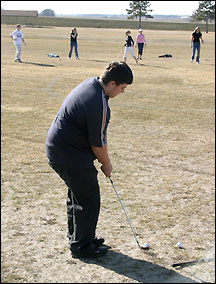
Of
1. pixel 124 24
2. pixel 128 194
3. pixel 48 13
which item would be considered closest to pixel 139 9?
pixel 124 24

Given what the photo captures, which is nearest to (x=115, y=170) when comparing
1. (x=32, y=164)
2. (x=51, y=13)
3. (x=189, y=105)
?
(x=32, y=164)

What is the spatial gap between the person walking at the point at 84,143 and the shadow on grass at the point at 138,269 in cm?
14

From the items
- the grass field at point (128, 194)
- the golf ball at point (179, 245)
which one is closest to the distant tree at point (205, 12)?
the grass field at point (128, 194)

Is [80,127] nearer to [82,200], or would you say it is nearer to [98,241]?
[82,200]

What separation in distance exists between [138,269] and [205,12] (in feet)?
83.9

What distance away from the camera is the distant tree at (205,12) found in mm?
27406

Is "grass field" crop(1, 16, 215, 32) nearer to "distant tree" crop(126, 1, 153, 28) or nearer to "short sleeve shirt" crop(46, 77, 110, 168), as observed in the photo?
"distant tree" crop(126, 1, 153, 28)

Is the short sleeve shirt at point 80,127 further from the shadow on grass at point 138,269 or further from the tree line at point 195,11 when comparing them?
the tree line at point 195,11

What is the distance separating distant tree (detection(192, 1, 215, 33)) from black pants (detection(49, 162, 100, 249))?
79.7 feet

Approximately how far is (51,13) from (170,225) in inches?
2610

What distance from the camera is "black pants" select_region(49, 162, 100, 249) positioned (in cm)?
487

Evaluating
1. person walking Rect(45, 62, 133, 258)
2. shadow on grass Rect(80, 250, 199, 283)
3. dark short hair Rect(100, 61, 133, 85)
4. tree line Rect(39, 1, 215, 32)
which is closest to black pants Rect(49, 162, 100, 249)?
person walking Rect(45, 62, 133, 258)

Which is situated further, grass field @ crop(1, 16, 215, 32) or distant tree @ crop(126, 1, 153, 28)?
grass field @ crop(1, 16, 215, 32)

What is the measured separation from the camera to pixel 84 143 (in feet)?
15.8
